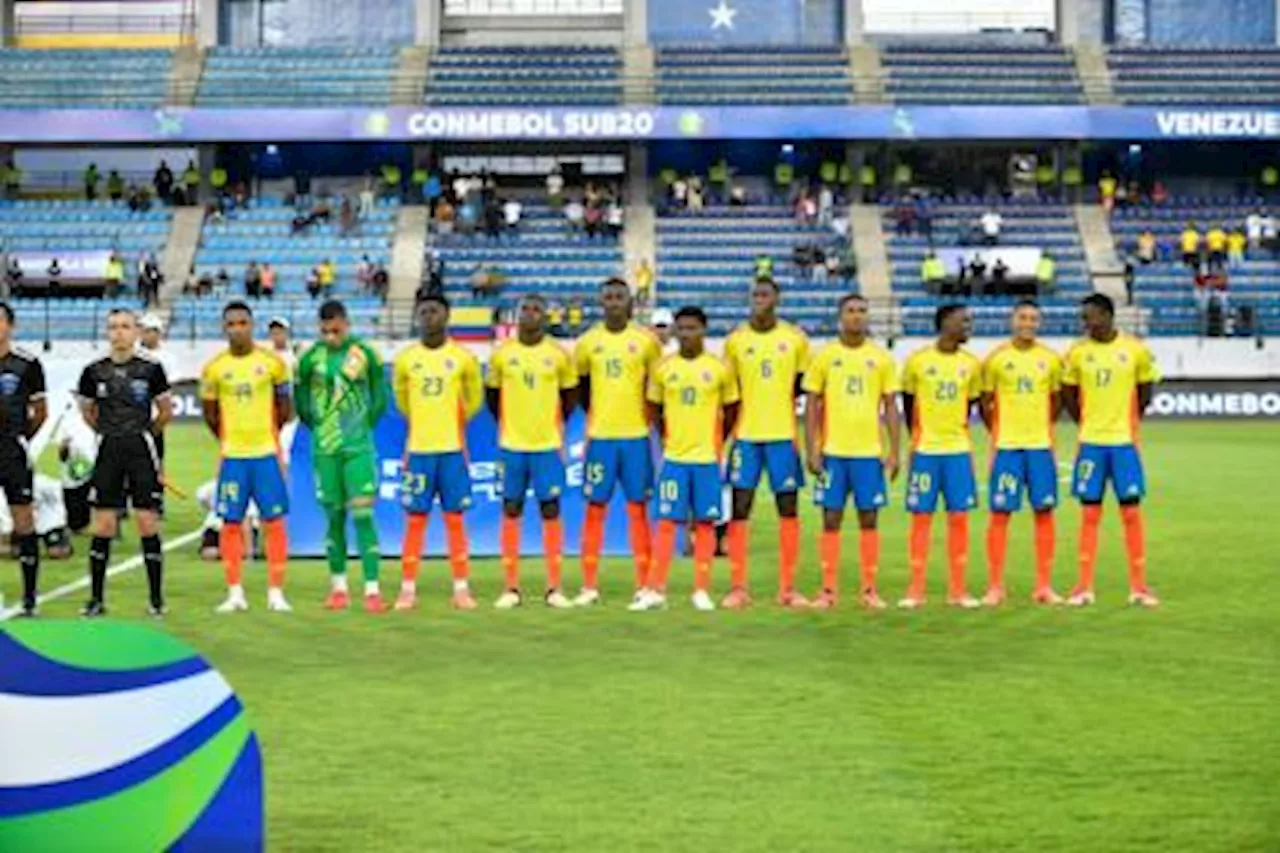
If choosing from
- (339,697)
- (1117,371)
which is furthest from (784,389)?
(339,697)

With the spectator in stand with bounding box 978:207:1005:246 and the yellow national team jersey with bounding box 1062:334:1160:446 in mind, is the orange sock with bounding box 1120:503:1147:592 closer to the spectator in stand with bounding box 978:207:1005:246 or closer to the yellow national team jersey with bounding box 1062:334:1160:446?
the yellow national team jersey with bounding box 1062:334:1160:446

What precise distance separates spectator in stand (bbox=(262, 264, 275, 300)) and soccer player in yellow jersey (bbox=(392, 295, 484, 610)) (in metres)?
34.6

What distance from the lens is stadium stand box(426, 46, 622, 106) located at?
5347 cm

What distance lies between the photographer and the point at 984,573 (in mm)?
17297

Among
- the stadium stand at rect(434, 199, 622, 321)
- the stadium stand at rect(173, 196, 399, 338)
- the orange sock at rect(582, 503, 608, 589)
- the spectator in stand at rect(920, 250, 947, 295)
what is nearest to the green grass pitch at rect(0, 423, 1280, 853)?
the orange sock at rect(582, 503, 608, 589)

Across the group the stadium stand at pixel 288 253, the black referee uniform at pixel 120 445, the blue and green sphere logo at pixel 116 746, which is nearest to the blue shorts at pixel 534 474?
the black referee uniform at pixel 120 445

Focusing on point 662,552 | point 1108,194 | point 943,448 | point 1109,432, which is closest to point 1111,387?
point 1109,432

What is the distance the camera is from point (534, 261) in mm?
51312

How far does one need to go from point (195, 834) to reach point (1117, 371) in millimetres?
10332

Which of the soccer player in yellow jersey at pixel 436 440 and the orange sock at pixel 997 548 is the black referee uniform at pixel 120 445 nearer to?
the soccer player in yellow jersey at pixel 436 440

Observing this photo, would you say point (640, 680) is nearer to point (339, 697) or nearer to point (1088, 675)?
point (339, 697)

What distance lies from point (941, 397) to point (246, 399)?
14.6 ft

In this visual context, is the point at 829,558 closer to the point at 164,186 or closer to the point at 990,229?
the point at 990,229

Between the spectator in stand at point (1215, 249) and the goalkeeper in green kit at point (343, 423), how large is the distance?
3886 centimetres
